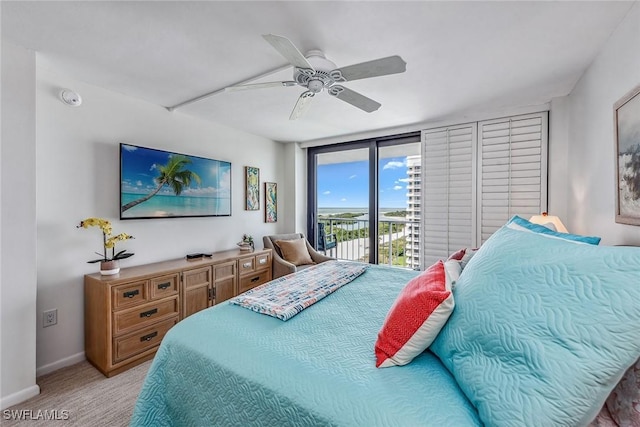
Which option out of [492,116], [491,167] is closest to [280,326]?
[491,167]

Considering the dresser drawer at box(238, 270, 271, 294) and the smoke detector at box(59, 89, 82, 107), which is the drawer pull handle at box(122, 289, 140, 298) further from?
the smoke detector at box(59, 89, 82, 107)

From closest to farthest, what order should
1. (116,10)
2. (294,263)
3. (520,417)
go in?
(520,417) < (116,10) < (294,263)

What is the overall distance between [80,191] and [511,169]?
167 inches

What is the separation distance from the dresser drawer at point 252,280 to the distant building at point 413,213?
2147mm

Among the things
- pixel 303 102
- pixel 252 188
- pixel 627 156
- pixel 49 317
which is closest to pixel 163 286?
pixel 49 317

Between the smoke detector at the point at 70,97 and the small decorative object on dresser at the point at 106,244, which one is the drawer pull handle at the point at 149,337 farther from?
the smoke detector at the point at 70,97

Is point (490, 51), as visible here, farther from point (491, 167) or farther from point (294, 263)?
point (294, 263)

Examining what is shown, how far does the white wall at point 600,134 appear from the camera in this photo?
5.08ft

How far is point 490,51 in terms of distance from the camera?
1879 mm

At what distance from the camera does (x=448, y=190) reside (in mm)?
3369

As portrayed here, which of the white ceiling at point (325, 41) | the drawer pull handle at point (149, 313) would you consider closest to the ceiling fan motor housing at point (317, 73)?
the white ceiling at point (325, 41)

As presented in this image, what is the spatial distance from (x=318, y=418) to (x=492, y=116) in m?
3.44

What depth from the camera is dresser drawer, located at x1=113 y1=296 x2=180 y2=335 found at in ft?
7.11

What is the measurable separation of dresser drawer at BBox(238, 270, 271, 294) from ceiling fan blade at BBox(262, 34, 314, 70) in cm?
245
